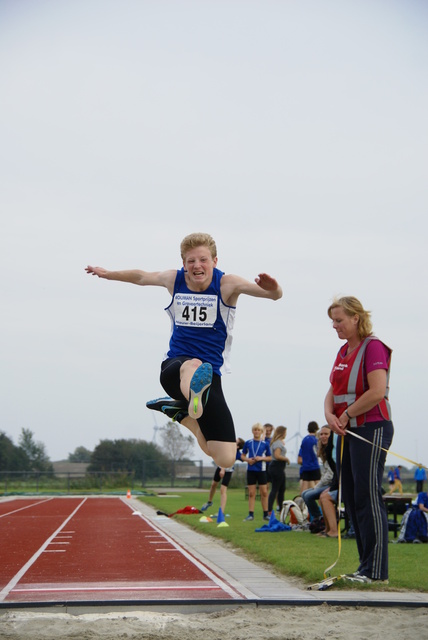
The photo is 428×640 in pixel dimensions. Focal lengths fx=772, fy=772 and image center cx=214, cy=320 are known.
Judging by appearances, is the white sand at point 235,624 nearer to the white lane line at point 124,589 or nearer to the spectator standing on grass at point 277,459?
the white lane line at point 124,589

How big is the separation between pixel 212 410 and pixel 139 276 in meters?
1.22

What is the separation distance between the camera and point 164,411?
5820mm

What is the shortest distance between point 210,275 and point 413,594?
9.99ft

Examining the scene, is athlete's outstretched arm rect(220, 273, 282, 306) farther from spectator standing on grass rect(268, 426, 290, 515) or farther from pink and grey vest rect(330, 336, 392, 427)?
spectator standing on grass rect(268, 426, 290, 515)

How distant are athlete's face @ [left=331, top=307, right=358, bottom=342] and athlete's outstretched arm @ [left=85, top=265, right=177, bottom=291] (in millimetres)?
1610

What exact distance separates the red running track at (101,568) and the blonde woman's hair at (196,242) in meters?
2.66

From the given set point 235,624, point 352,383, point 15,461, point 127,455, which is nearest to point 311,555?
point 352,383

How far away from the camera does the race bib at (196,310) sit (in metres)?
5.75

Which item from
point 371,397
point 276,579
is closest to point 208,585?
point 276,579

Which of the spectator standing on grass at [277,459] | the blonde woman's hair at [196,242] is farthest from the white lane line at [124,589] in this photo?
the spectator standing on grass at [277,459]

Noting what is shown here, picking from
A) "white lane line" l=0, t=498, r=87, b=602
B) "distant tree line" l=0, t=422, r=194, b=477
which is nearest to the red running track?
"white lane line" l=0, t=498, r=87, b=602

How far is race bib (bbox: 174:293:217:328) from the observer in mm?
5754

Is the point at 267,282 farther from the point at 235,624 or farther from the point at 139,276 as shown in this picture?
the point at 235,624

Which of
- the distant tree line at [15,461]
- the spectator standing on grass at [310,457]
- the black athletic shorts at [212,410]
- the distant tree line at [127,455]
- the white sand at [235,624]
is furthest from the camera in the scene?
the distant tree line at [15,461]
